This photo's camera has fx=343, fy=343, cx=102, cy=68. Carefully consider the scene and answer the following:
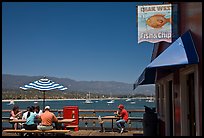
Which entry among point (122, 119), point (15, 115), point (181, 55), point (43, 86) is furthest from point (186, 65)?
point (15, 115)

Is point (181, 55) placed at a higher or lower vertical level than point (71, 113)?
higher

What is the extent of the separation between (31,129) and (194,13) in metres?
6.93

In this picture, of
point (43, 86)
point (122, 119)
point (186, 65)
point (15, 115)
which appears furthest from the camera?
point (15, 115)

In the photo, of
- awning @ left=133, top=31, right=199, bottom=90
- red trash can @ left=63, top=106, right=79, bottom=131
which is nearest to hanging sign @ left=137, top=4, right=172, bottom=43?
awning @ left=133, top=31, right=199, bottom=90

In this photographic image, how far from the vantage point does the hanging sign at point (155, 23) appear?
335 inches

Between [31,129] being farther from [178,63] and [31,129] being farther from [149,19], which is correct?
[178,63]

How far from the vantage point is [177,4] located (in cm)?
851

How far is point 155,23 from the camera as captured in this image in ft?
28.0

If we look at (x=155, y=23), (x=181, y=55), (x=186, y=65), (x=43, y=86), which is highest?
(x=155, y=23)

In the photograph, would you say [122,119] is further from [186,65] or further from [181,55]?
[181,55]

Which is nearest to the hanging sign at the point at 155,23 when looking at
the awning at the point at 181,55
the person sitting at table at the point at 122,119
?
the awning at the point at 181,55

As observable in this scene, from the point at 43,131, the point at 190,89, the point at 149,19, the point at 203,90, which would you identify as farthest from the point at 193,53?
the point at 43,131

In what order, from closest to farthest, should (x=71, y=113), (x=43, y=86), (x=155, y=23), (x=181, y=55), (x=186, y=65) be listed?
(x=181, y=55) < (x=186, y=65) < (x=155, y=23) < (x=43, y=86) < (x=71, y=113)

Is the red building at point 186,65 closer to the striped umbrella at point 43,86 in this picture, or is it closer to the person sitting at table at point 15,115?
the striped umbrella at point 43,86
